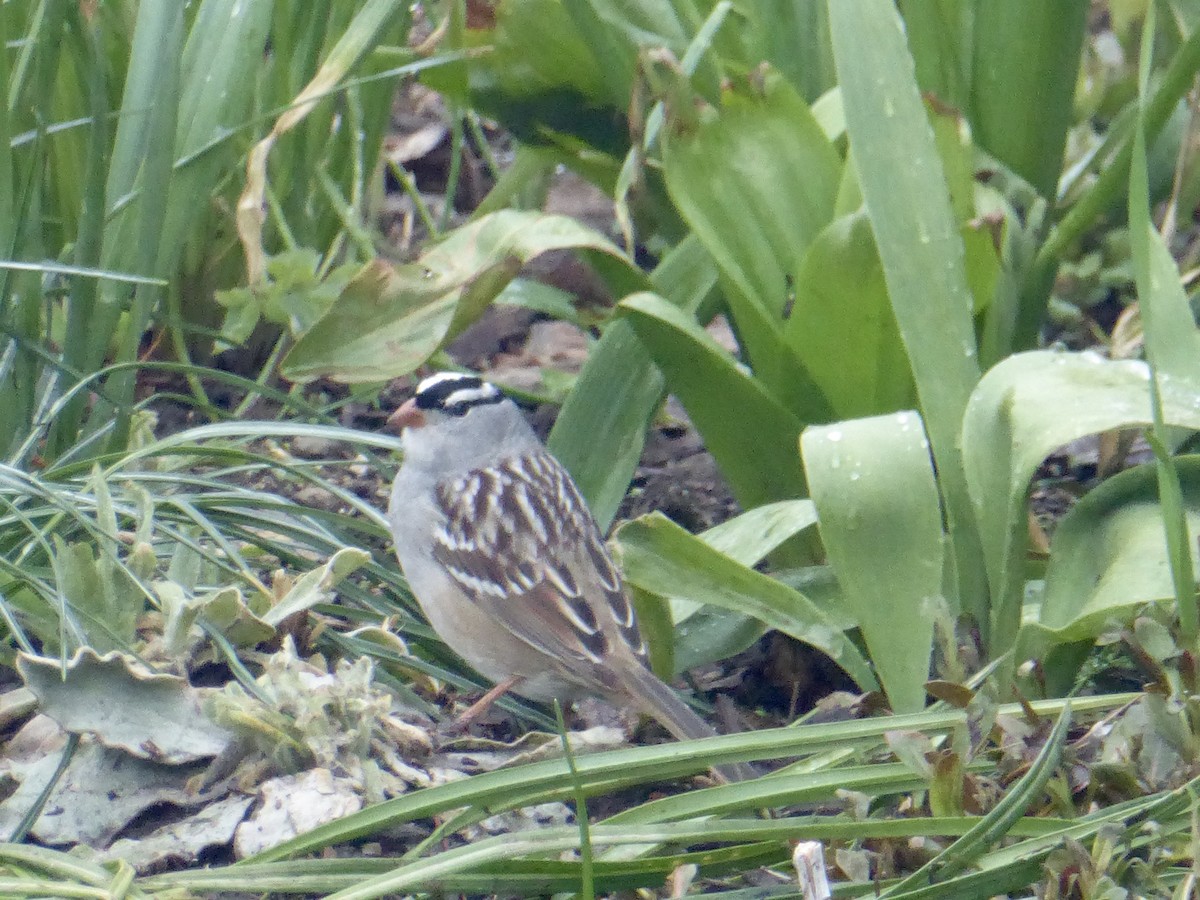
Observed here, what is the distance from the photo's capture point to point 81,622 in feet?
8.14

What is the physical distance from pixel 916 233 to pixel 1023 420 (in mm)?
409

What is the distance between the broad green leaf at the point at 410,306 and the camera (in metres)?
2.82

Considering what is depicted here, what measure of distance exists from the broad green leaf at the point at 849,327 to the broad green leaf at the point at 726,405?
118 millimetres

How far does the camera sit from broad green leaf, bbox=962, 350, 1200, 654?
2.36 meters

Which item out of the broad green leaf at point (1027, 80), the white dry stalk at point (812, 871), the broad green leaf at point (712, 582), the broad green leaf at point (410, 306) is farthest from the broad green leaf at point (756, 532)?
the broad green leaf at point (1027, 80)

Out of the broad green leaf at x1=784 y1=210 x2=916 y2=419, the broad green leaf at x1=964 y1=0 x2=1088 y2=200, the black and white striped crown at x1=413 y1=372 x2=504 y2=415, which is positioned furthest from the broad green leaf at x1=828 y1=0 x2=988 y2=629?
the black and white striped crown at x1=413 y1=372 x2=504 y2=415

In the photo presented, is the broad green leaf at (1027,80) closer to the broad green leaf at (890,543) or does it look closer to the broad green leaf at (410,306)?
the broad green leaf at (410,306)

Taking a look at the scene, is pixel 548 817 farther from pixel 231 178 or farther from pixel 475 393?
pixel 231 178

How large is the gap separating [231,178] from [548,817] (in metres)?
1.96

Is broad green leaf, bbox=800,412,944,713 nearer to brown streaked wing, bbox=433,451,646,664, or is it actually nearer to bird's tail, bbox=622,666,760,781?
bird's tail, bbox=622,666,760,781

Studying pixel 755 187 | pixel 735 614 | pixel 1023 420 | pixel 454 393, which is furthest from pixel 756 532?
pixel 454 393

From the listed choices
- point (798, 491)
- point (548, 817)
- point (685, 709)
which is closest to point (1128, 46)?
point (798, 491)

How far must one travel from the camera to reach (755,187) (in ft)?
9.57

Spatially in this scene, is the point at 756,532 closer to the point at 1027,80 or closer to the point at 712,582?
the point at 712,582
